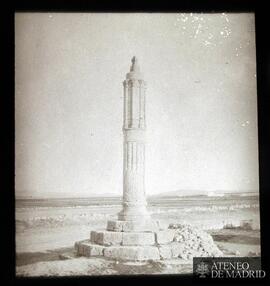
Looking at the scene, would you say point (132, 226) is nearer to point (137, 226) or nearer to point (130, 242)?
point (137, 226)

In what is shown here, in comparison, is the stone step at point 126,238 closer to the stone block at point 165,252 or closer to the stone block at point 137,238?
the stone block at point 137,238

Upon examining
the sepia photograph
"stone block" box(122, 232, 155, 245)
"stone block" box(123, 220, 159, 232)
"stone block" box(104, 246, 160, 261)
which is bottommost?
"stone block" box(104, 246, 160, 261)

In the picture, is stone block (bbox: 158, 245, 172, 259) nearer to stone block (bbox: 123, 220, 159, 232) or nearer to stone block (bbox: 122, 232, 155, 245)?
stone block (bbox: 122, 232, 155, 245)

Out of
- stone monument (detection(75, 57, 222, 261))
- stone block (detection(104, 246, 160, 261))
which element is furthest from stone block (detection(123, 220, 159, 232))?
stone block (detection(104, 246, 160, 261))

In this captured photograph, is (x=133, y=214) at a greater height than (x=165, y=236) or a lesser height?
greater

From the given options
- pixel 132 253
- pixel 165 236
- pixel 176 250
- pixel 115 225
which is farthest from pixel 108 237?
pixel 176 250
